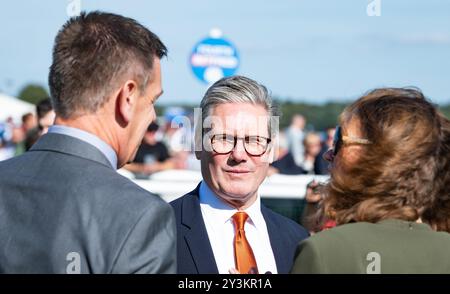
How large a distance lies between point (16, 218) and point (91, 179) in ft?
0.89

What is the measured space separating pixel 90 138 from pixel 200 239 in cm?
130

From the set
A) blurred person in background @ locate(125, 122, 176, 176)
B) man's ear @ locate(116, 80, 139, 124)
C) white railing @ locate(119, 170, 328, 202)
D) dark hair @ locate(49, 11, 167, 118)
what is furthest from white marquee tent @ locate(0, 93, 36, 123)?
man's ear @ locate(116, 80, 139, 124)

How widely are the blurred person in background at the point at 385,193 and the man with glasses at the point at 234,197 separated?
1077mm

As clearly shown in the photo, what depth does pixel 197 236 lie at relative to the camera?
4035 mm

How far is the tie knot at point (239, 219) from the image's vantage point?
13.6 feet

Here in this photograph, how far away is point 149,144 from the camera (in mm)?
13523

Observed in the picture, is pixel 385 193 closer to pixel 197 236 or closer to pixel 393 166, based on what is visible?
pixel 393 166

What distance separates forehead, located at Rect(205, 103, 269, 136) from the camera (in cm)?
432

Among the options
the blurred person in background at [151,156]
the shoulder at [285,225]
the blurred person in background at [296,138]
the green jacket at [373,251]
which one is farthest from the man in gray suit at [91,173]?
the blurred person in background at [296,138]

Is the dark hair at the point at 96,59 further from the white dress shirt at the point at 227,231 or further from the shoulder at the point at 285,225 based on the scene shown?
the shoulder at the point at 285,225

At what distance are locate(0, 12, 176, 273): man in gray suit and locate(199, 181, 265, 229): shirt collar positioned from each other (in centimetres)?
121
